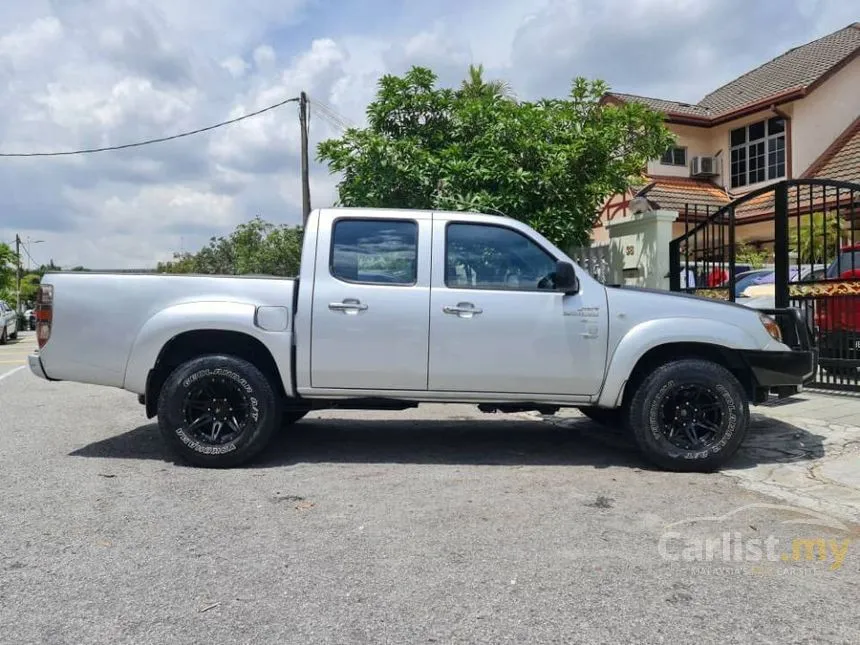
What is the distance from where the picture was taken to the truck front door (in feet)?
18.4

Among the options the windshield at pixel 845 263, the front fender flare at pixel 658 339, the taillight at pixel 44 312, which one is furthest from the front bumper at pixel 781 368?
the taillight at pixel 44 312

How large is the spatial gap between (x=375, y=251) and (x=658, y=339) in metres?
2.23

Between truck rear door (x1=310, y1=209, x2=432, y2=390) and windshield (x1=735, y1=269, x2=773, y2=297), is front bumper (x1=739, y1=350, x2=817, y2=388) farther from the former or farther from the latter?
windshield (x1=735, y1=269, x2=773, y2=297)

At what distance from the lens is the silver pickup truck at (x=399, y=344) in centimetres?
560

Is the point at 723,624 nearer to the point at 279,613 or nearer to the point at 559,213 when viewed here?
the point at 279,613

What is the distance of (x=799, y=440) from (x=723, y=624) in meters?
4.13

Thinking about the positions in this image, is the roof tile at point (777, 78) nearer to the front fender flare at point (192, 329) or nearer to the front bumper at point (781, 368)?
the front bumper at point (781, 368)

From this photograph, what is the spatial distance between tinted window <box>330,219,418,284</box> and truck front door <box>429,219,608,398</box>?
236mm

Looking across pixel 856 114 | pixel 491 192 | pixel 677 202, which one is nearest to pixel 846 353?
pixel 491 192

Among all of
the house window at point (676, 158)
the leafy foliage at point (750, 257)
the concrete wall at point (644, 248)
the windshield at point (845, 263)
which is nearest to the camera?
the windshield at point (845, 263)

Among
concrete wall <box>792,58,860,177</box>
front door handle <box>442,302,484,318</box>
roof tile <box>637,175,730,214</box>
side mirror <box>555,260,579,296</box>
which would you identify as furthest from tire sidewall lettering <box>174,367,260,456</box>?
concrete wall <box>792,58,860,177</box>

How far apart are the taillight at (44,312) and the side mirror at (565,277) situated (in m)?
3.76

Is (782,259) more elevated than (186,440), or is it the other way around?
(782,259)

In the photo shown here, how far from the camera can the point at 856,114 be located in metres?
22.3
